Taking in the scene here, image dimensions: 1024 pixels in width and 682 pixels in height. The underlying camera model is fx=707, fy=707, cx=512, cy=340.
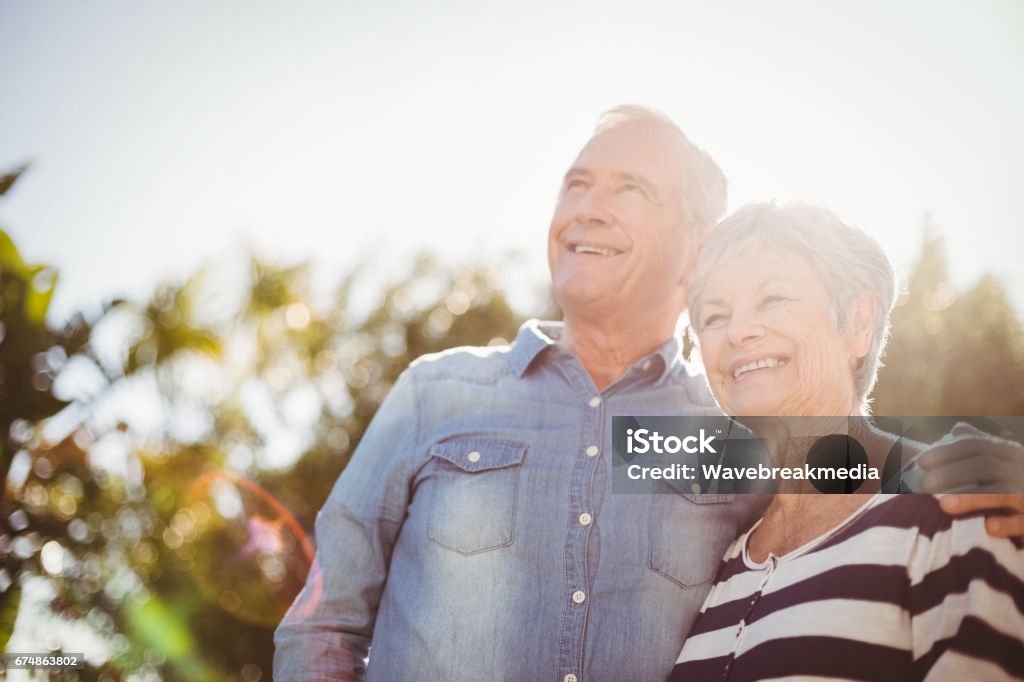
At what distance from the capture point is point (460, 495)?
2332mm

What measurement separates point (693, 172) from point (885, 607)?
1.82 m

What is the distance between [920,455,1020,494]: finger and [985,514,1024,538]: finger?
0.25 ft

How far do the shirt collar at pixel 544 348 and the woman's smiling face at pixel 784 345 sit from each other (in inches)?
24.1

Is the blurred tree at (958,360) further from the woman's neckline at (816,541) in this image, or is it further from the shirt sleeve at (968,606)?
the shirt sleeve at (968,606)

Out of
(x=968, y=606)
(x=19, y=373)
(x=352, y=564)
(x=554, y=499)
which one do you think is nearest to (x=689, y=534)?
(x=554, y=499)

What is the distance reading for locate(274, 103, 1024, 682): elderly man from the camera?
2.10m

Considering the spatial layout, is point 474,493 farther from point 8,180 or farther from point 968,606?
point 8,180

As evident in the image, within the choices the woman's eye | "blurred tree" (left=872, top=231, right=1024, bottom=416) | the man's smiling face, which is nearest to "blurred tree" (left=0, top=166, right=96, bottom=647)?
the man's smiling face

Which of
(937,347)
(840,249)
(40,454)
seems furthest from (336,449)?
(840,249)

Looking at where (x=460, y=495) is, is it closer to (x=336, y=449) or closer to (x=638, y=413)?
(x=638, y=413)

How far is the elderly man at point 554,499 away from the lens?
2.10 m

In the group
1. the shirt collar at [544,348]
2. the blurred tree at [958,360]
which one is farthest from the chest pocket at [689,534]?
the blurred tree at [958,360]

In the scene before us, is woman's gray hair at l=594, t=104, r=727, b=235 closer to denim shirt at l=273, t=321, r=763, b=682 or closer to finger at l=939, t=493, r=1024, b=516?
denim shirt at l=273, t=321, r=763, b=682

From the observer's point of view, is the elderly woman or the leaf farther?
the leaf
